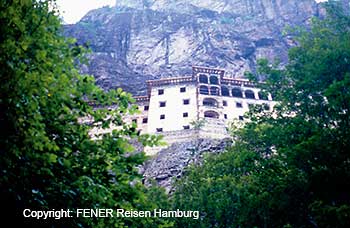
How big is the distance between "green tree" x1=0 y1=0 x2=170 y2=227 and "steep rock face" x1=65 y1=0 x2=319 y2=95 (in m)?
45.6

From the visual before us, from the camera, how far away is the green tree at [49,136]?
5.38m

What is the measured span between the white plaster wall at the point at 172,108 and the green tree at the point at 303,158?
84.2 ft

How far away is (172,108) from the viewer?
151 ft

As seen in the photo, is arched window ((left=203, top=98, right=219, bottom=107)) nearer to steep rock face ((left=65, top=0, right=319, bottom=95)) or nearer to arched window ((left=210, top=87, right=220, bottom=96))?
arched window ((left=210, top=87, right=220, bottom=96))

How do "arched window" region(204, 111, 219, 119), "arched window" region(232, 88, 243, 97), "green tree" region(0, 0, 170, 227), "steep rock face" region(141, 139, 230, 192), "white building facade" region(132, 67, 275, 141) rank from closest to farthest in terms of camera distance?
"green tree" region(0, 0, 170, 227), "steep rock face" region(141, 139, 230, 192), "white building facade" region(132, 67, 275, 141), "arched window" region(204, 111, 219, 119), "arched window" region(232, 88, 243, 97)

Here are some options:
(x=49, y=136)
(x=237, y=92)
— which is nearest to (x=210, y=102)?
(x=237, y=92)

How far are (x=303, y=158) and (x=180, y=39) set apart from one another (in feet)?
191

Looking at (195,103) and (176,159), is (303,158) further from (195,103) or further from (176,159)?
(195,103)

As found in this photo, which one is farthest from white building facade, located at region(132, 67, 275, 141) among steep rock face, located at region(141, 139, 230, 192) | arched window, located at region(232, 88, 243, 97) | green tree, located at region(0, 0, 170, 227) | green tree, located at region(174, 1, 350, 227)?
green tree, located at region(0, 0, 170, 227)

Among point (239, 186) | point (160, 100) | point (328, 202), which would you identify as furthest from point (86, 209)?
point (160, 100)

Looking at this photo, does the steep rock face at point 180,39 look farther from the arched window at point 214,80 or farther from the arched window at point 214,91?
the arched window at point 214,91

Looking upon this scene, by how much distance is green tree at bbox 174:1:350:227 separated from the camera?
944cm

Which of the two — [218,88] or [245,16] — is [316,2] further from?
[218,88]

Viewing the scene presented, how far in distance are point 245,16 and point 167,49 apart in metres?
20.7
